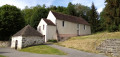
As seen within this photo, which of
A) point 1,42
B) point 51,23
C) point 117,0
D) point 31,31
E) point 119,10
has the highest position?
point 117,0

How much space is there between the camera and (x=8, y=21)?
28578 mm

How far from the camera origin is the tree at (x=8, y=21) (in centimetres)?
2831

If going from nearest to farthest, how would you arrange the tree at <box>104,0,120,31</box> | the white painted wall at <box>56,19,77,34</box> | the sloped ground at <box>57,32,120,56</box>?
1. the sloped ground at <box>57,32,120,56</box>
2. the tree at <box>104,0,120,31</box>
3. the white painted wall at <box>56,19,77,34</box>

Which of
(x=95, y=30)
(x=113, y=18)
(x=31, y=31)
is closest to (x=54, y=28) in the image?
(x=31, y=31)

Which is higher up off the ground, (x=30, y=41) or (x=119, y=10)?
(x=119, y=10)

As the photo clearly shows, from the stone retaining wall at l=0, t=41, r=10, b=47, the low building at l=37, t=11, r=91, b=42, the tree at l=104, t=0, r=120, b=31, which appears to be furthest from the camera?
the tree at l=104, t=0, r=120, b=31

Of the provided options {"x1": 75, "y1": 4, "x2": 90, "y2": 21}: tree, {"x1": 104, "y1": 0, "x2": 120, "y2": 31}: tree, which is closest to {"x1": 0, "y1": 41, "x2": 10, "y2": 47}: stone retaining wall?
{"x1": 104, "y1": 0, "x2": 120, "y2": 31}: tree

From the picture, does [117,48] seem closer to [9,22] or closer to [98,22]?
[9,22]

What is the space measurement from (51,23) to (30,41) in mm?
8733

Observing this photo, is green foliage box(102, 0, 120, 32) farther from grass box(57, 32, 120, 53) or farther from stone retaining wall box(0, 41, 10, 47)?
Result: stone retaining wall box(0, 41, 10, 47)

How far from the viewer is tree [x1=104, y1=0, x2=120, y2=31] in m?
28.9

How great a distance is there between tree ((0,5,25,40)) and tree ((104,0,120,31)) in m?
24.5

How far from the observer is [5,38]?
30781 mm

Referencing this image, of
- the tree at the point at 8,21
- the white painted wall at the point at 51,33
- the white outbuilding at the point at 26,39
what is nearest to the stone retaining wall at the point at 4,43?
the tree at the point at 8,21
